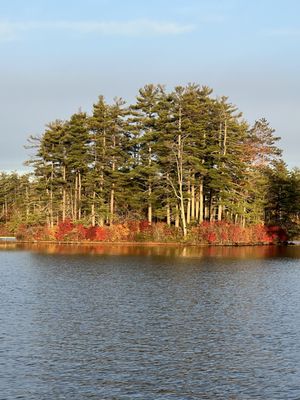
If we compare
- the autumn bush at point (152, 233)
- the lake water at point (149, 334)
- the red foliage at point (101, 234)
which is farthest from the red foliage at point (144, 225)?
the lake water at point (149, 334)

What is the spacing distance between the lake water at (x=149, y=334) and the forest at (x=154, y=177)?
31.9 metres

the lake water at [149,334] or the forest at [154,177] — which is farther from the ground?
the forest at [154,177]

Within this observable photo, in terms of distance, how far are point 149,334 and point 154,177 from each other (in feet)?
172

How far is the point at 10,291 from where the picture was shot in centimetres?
3300

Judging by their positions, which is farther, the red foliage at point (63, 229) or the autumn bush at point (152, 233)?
the red foliage at point (63, 229)

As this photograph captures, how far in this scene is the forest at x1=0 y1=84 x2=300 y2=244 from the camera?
7419 centimetres

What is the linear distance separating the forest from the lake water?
Result: 31.9m

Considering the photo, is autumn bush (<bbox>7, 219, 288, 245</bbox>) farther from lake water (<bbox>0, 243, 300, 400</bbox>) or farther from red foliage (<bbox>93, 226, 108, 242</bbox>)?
lake water (<bbox>0, 243, 300, 400</bbox>)

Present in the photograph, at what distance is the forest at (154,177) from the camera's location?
7419 cm

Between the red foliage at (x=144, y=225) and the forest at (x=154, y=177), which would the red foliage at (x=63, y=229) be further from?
the red foliage at (x=144, y=225)

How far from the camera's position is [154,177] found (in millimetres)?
74188

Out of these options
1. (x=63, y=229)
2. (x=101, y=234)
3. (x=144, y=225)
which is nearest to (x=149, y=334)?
(x=144, y=225)

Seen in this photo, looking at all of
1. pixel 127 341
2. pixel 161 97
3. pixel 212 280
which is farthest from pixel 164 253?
pixel 127 341

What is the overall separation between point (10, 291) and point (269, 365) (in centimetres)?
1934
